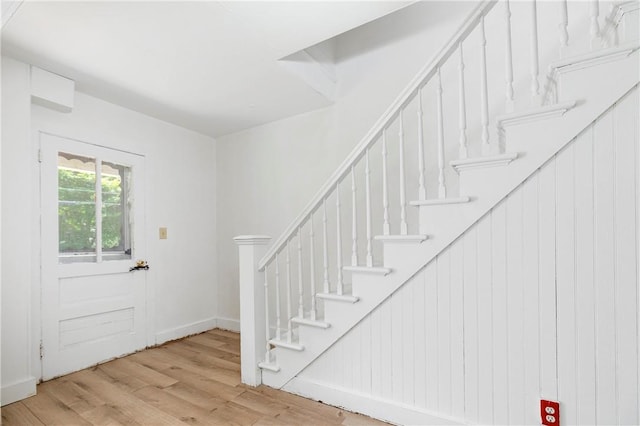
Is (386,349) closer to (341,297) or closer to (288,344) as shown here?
(341,297)

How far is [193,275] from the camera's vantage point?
375 centimetres

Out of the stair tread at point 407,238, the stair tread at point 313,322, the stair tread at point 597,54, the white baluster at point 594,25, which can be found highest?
the white baluster at point 594,25

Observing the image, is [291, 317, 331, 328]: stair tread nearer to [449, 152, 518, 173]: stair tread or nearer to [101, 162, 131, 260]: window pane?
[449, 152, 518, 173]: stair tread

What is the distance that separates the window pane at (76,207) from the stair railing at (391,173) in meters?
1.67

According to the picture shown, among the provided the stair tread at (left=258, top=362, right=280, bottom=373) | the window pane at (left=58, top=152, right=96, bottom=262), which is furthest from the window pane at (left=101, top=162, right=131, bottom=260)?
the stair tread at (left=258, top=362, right=280, bottom=373)

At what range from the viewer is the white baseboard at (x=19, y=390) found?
213cm

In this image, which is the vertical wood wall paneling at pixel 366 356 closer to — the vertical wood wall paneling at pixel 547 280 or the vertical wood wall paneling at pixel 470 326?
the vertical wood wall paneling at pixel 470 326

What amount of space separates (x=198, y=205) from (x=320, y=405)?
2.73 meters

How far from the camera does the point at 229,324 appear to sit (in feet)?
12.6

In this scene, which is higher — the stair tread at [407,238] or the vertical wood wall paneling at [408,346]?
the stair tread at [407,238]

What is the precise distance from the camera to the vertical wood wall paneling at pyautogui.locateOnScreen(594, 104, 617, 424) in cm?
137

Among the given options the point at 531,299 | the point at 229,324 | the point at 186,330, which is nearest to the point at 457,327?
the point at 531,299

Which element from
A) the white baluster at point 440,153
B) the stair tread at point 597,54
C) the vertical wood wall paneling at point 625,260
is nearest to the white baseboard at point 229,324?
the white baluster at point 440,153

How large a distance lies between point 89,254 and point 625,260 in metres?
3.77
